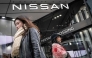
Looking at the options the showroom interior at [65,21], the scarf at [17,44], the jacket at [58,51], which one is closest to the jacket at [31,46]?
the scarf at [17,44]

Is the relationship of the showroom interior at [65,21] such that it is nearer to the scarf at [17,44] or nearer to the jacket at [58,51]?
the jacket at [58,51]

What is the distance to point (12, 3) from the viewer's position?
6.23m

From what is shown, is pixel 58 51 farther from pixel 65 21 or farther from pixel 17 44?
pixel 65 21

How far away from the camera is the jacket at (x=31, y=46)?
5.42 feet

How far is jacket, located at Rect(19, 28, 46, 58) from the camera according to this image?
1.65m

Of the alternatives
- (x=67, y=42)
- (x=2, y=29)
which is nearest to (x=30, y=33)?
(x=2, y=29)

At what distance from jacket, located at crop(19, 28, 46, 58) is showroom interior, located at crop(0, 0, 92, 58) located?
448 centimetres

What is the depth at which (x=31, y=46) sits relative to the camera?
67.4 inches

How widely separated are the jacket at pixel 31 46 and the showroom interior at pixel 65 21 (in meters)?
4.48

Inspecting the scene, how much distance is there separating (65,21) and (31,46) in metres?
6.97

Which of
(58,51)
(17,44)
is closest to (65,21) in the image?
(58,51)

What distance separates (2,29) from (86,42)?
151 inches

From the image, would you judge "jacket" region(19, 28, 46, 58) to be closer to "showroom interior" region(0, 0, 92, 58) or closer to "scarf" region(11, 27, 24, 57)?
"scarf" region(11, 27, 24, 57)

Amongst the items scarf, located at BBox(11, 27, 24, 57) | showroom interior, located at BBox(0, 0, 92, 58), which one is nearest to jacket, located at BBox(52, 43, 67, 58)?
scarf, located at BBox(11, 27, 24, 57)
